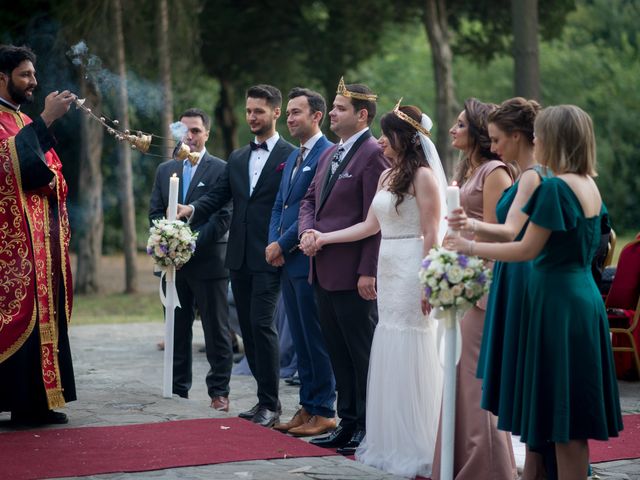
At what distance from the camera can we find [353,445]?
6.66m

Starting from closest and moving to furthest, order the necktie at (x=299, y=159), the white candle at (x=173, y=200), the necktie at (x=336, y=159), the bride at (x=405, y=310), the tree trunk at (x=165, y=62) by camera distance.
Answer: the bride at (x=405, y=310) < the necktie at (x=336, y=159) < the necktie at (x=299, y=159) < the white candle at (x=173, y=200) < the tree trunk at (x=165, y=62)

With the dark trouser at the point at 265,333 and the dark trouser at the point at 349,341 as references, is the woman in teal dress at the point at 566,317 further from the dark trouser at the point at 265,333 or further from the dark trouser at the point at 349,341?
the dark trouser at the point at 265,333

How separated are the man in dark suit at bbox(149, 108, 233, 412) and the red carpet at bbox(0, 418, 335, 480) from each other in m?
1.49

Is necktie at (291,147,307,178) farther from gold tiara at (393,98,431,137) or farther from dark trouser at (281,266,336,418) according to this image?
gold tiara at (393,98,431,137)

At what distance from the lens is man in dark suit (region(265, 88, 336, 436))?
285 inches

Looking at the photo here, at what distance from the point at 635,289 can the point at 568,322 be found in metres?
5.08

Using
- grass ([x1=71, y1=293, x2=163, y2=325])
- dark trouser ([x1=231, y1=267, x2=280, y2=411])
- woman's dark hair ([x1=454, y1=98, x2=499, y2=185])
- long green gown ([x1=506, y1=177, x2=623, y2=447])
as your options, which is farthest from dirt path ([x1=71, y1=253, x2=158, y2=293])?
long green gown ([x1=506, y1=177, x2=623, y2=447])

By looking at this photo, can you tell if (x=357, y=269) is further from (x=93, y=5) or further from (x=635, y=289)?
(x=93, y=5)


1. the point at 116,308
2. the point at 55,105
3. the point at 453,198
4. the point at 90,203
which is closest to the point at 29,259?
the point at 55,105

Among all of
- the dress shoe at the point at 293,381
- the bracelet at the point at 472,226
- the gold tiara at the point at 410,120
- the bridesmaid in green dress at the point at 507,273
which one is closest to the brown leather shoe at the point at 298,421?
the bridesmaid in green dress at the point at 507,273

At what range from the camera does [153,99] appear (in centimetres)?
1939

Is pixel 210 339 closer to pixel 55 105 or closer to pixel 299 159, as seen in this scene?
pixel 299 159

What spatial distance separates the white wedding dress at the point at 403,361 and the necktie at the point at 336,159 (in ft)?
2.09

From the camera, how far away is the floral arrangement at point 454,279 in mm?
5086
